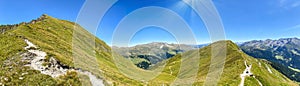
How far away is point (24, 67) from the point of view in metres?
53.1

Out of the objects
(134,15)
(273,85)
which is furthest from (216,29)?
(273,85)

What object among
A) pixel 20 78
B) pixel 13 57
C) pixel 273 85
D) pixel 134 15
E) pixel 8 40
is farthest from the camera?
pixel 273 85

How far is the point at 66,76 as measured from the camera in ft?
177

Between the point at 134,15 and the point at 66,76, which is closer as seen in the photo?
the point at 134,15

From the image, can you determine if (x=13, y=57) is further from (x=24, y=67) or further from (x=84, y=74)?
(x=84, y=74)

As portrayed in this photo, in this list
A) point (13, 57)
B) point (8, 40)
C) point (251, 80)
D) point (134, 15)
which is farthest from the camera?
point (251, 80)

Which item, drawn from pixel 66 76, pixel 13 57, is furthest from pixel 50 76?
pixel 13 57

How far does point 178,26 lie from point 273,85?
87132 mm

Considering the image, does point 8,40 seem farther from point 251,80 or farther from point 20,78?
point 251,80

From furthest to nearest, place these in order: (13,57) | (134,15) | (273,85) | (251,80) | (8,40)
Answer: (273,85) → (251,80) → (8,40) → (13,57) → (134,15)

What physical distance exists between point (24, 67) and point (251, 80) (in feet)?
257

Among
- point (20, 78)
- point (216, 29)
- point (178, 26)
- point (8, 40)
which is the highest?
point (8, 40)

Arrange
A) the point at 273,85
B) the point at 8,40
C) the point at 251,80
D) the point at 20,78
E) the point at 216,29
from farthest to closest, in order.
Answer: the point at 273,85, the point at 251,80, the point at 8,40, the point at 20,78, the point at 216,29

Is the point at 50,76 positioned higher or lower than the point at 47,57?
lower
